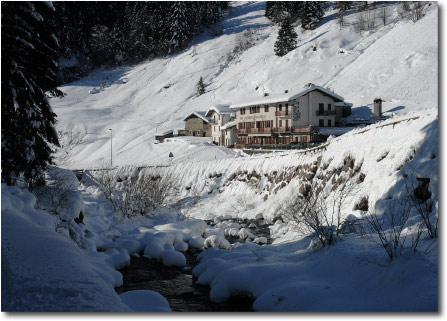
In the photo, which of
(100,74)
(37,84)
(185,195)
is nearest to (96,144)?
(185,195)

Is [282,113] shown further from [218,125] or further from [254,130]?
[218,125]

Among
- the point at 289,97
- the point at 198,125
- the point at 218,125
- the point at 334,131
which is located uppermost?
the point at 289,97

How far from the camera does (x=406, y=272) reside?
7.04m

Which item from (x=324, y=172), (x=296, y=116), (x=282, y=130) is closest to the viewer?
(x=324, y=172)

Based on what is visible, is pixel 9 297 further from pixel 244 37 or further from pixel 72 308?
pixel 244 37

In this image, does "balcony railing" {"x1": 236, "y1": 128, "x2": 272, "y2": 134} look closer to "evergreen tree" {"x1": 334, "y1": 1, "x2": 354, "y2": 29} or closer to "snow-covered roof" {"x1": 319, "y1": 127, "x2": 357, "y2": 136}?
"snow-covered roof" {"x1": 319, "y1": 127, "x2": 357, "y2": 136}

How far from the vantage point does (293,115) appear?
1784 inches

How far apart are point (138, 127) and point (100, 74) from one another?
2124 centimetres

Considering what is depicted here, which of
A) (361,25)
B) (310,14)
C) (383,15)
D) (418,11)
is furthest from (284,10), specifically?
(418,11)

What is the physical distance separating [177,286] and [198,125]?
52.4 metres

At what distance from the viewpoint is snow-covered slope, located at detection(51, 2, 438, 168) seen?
47.2 meters

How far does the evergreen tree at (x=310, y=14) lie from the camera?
278 feet

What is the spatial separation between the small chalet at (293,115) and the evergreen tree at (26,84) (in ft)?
110

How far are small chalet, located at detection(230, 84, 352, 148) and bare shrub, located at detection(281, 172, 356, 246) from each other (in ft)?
78.2
